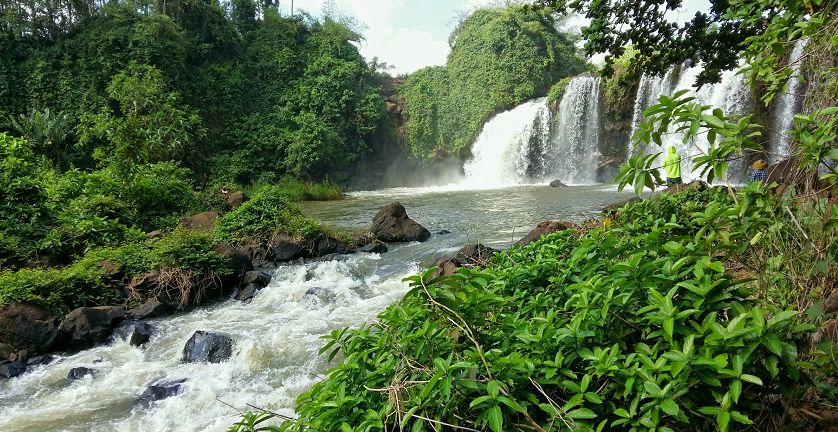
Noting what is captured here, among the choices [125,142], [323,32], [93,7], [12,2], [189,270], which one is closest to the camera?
[189,270]

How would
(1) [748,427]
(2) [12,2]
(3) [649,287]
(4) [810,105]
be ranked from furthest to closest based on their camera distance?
1. (2) [12,2]
2. (4) [810,105]
3. (3) [649,287]
4. (1) [748,427]

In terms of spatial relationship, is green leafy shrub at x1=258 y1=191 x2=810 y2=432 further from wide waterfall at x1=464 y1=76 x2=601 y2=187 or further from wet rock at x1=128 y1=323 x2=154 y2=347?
wide waterfall at x1=464 y1=76 x2=601 y2=187

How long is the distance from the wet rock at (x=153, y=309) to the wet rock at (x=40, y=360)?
1.34m

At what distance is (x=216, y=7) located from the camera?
91.8 ft

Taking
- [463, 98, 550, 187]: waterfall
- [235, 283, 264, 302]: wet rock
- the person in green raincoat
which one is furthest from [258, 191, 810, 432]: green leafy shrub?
[463, 98, 550, 187]: waterfall

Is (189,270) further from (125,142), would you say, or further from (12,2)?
(12,2)

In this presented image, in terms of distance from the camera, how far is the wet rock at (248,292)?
9.16 meters

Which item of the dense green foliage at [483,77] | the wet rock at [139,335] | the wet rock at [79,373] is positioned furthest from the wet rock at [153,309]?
the dense green foliage at [483,77]

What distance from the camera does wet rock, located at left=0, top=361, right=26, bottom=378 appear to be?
619 centimetres

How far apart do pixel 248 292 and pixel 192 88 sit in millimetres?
20089

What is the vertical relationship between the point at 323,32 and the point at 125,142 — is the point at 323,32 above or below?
above

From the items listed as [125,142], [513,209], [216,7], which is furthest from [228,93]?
[513,209]

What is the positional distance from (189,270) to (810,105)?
8.81 metres

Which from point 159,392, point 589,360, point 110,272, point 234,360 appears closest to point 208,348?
point 234,360
